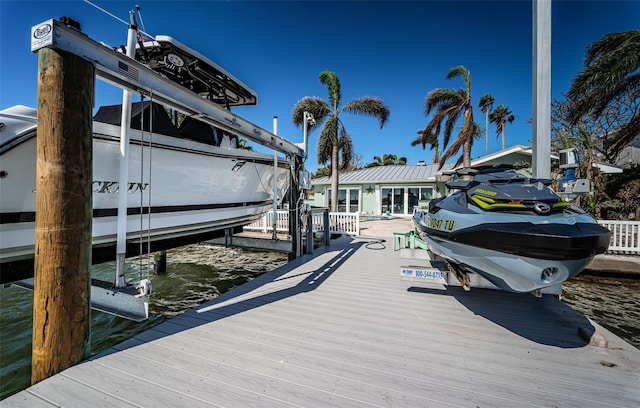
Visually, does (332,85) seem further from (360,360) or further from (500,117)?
Result: (500,117)

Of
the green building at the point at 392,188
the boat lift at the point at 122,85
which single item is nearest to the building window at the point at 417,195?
the green building at the point at 392,188

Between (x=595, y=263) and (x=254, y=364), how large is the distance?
7.86m

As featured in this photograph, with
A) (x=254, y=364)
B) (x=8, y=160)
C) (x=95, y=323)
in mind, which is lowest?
(x=95, y=323)

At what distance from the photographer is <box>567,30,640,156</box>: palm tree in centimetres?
757

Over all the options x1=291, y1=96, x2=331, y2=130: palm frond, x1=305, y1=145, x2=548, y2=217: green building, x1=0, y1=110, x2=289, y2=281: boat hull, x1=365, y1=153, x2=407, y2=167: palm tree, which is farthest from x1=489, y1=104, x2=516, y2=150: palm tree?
x1=0, y1=110, x2=289, y2=281: boat hull

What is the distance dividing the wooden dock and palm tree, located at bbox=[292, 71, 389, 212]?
10.1 meters

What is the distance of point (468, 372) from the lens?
207 cm

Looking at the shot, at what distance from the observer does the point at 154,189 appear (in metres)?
3.37

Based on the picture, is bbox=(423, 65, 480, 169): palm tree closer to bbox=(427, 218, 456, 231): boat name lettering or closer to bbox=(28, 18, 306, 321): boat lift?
bbox=(427, 218, 456, 231): boat name lettering

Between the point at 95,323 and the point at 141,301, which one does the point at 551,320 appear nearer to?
the point at 141,301

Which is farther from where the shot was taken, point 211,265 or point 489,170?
point 211,265

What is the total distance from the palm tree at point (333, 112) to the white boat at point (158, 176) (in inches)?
294

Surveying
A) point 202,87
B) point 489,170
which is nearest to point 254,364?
point 489,170

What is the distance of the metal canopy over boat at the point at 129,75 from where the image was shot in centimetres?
191
